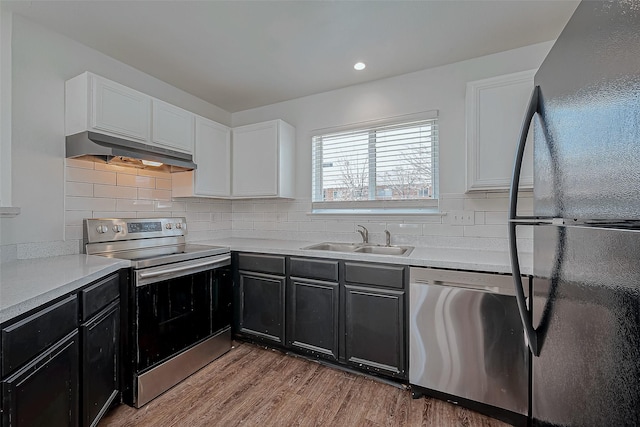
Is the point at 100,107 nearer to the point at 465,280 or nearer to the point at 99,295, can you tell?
the point at 99,295

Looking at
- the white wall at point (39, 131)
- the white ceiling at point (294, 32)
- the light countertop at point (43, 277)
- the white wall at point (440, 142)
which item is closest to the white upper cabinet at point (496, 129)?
the white wall at point (440, 142)

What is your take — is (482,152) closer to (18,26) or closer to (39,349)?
(39,349)

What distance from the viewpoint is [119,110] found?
6.93ft

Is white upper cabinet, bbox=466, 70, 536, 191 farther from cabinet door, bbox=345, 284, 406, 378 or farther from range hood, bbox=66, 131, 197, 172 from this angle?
range hood, bbox=66, 131, 197, 172

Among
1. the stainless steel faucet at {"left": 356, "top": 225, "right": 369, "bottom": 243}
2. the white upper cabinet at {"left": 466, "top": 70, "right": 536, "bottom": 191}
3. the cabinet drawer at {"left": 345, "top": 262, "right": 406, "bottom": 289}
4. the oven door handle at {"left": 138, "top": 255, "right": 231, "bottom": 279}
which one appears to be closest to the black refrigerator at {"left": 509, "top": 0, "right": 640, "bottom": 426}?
the cabinet drawer at {"left": 345, "top": 262, "right": 406, "bottom": 289}

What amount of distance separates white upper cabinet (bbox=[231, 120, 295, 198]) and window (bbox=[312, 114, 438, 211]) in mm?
298

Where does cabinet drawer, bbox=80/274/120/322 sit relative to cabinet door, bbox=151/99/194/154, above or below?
below

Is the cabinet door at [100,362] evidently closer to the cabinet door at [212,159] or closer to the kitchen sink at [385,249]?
A: the cabinet door at [212,159]

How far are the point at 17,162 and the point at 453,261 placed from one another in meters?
2.86

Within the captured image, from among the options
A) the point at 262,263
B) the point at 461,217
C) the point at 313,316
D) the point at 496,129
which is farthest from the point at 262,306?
the point at 496,129

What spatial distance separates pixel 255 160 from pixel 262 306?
1.49 meters

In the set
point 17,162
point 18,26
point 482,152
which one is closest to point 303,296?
point 482,152

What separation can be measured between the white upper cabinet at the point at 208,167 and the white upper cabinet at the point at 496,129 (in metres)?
2.35

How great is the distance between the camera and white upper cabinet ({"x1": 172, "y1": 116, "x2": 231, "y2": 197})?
2789mm
